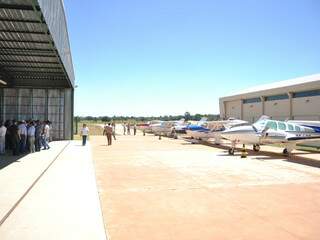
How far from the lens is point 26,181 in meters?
10.1

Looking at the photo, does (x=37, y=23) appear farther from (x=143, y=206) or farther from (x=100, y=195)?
(x=143, y=206)

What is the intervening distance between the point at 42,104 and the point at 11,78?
299cm

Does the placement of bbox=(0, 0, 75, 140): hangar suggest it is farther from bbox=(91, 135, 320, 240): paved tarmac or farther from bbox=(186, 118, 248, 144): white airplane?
bbox=(186, 118, 248, 144): white airplane

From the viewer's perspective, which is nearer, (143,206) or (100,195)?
(143,206)

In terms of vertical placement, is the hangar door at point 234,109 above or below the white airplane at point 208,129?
above

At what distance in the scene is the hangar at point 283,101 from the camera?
3316 centimetres

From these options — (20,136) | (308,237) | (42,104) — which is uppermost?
(42,104)

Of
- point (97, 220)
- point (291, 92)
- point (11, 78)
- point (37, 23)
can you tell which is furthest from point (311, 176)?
point (291, 92)

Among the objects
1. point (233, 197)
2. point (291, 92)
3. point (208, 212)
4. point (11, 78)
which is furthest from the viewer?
point (291, 92)

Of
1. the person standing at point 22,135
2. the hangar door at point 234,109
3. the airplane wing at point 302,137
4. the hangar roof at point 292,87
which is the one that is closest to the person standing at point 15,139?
the person standing at point 22,135

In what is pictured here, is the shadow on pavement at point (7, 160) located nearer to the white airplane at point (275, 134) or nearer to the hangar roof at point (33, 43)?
the hangar roof at point (33, 43)

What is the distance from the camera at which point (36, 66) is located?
20594 mm

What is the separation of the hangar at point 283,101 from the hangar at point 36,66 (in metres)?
21.4

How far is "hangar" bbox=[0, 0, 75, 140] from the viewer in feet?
37.1
